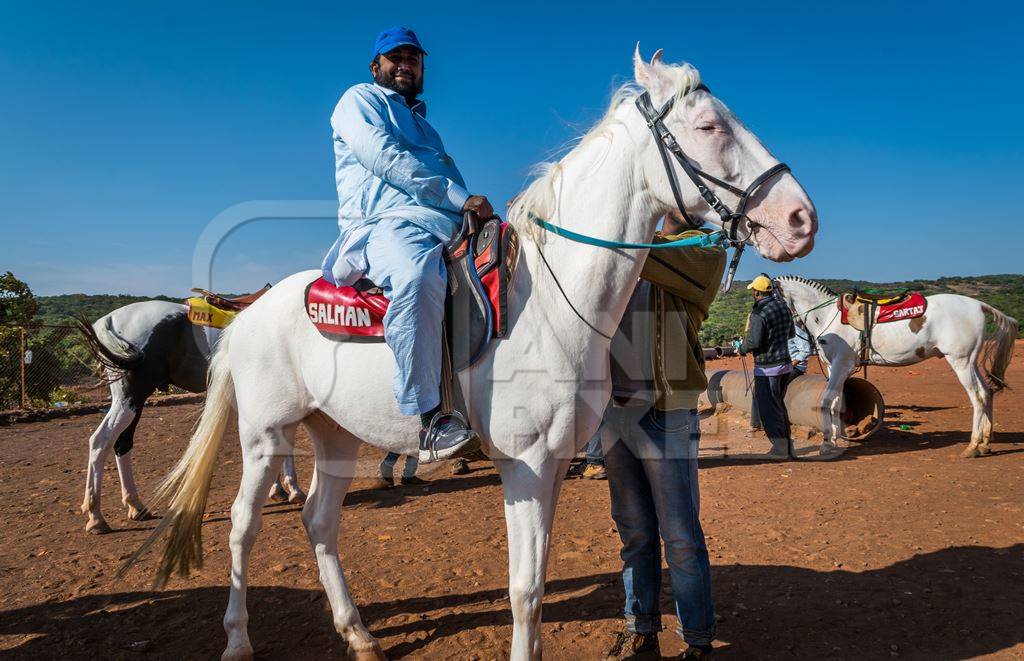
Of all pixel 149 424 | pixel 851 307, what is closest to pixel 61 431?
pixel 149 424

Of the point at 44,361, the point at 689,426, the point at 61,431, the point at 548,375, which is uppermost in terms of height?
the point at 548,375

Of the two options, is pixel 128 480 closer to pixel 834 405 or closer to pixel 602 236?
pixel 602 236

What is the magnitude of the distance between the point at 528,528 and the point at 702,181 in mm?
1497

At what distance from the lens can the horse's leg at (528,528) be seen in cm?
232

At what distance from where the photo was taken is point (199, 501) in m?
3.43

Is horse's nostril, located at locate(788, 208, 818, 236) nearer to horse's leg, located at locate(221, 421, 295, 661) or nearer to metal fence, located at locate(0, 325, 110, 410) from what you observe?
horse's leg, located at locate(221, 421, 295, 661)

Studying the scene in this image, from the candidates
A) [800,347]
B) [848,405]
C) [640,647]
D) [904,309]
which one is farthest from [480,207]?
[800,347]

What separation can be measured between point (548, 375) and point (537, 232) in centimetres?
62

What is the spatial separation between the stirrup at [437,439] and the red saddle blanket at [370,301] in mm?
377

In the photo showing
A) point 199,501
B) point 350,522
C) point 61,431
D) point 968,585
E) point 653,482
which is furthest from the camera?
point 61,431

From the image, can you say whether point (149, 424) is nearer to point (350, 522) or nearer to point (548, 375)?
point (350, 522)

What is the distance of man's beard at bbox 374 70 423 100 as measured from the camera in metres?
2.95

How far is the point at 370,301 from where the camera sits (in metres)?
2.65

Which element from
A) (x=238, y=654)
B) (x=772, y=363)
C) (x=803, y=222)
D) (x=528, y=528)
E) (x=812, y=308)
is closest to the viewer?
(x=803, y=222)
